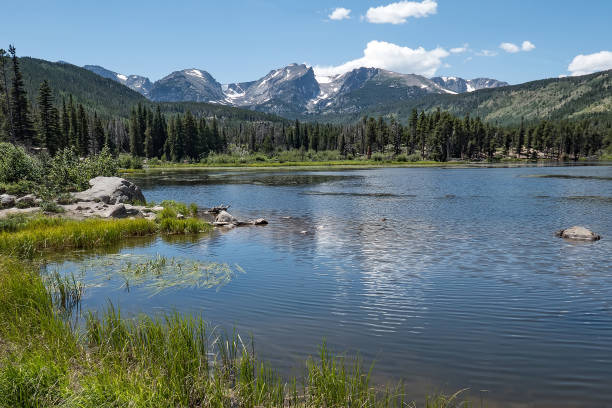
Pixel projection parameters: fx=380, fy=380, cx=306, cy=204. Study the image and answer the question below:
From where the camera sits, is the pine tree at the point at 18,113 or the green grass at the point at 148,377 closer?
the green grass at the point at 148,377

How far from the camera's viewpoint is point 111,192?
36.6 meters

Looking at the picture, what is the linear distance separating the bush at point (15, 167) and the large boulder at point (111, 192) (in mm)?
6111

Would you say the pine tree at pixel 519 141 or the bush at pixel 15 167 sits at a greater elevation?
the pine tree at pixel 519 141

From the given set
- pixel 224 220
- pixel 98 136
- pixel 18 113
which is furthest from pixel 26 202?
pixel 98 136

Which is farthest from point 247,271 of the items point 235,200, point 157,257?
Result: point 235,200

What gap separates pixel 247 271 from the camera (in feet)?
54.7

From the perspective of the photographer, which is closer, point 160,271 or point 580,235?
point 160,271

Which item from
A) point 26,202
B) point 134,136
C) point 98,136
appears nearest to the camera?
point 26,202

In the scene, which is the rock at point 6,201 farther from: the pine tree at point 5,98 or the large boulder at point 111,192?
the pine tree at point 5,98

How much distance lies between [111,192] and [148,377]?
34.2 m

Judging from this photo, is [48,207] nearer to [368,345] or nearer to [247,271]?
[247,271]

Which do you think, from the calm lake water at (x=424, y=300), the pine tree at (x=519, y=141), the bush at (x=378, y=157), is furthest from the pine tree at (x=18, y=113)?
the pine tree at (x=519, y=141)

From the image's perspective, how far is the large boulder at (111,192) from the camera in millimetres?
35562

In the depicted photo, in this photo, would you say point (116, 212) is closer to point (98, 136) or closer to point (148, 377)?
point (148, 377)
